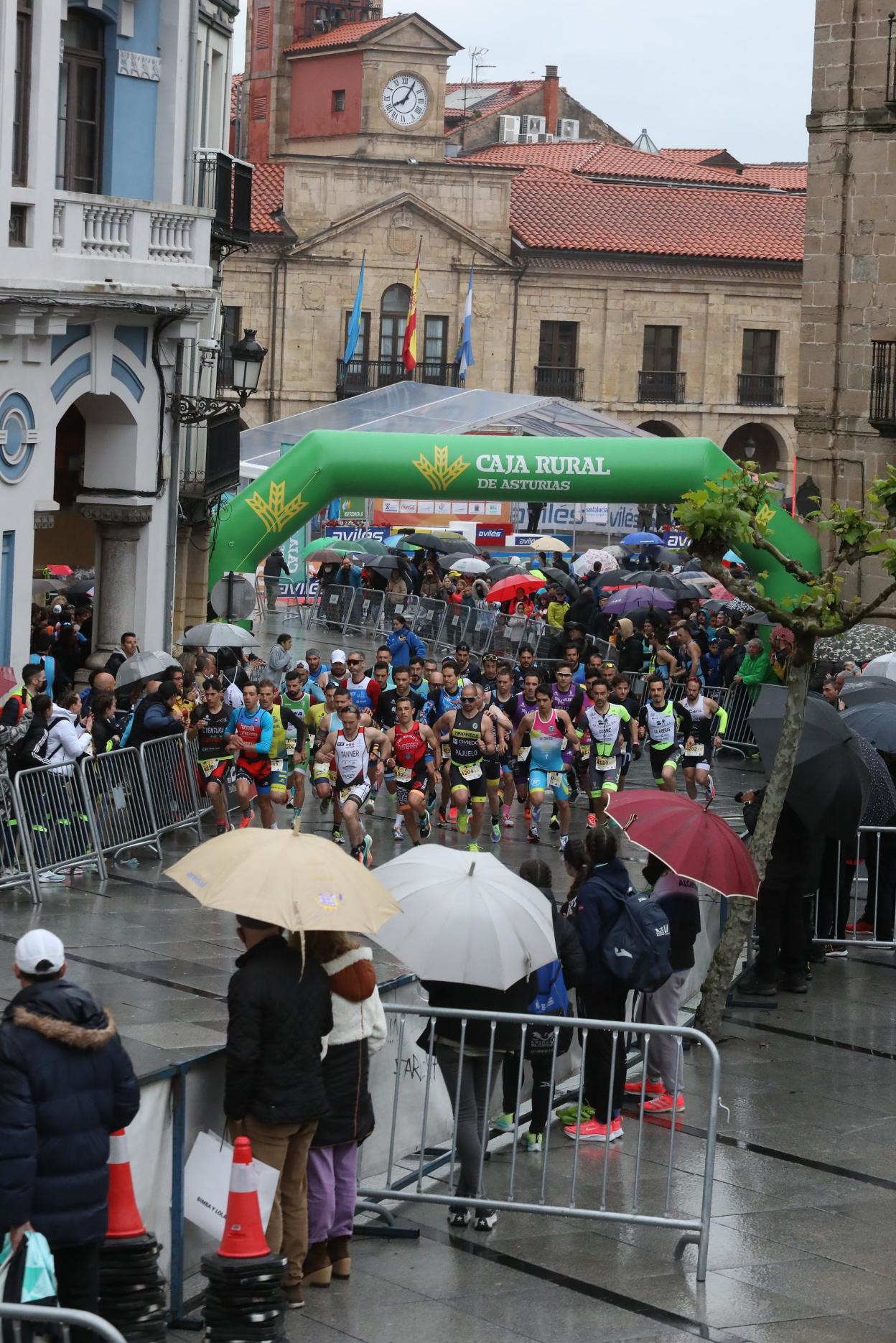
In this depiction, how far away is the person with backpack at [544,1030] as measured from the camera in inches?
351

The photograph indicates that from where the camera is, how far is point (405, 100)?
6025cm

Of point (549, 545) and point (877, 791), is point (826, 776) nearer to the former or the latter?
point (877, 791)

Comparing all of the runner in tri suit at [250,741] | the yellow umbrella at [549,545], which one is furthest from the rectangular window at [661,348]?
the runner in tri suit at [250,741]

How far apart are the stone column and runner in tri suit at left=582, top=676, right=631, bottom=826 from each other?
18.2 feet

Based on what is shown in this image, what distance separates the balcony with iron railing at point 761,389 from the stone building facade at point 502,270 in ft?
0.24

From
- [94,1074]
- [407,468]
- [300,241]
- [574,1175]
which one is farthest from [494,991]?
[300,241]

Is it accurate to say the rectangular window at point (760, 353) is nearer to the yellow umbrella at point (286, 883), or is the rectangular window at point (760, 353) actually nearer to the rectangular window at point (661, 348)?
the rectangular window at point (661, 348)

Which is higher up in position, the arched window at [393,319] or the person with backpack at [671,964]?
the arched window at [393,319]

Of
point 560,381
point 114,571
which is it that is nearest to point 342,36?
point 560,381

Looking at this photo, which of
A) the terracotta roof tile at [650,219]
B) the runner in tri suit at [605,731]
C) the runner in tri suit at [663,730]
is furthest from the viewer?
the terracotta roof tile at [650,219]

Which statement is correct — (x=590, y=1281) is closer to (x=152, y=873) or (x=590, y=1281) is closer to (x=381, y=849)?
(x=152, y=873)

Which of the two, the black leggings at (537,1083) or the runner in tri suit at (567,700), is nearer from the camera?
the black leggings at (537,1083)

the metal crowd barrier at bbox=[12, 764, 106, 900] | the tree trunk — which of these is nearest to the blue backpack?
the tree trunk

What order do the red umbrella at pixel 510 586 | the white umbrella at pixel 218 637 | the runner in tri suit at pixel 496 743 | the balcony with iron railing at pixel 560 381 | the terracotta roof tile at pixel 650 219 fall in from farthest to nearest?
the terracotta roof tile at pixel 650 219 → the balcony with iron railing at pixel 560 381 → the red umbrella at pixel 510 586 → the white umbrella at pixel 218 637 → the runner in tri suit at pixel 496 743
